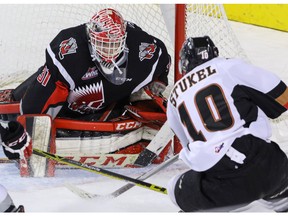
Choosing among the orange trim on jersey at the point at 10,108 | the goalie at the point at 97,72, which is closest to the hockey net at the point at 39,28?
the goalie at the point at 97,72

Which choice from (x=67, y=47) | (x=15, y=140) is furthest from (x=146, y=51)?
(x=15, y=140)

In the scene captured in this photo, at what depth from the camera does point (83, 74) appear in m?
3.19

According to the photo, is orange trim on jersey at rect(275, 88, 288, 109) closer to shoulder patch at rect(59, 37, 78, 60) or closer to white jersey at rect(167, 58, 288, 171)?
white jersey at rect(167, 58, 288, 171)

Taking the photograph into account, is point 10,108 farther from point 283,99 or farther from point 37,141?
point 283,99

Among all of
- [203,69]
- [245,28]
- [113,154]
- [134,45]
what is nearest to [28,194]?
[113,154]

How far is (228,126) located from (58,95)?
1063 mm

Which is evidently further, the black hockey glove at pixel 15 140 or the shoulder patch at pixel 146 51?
the shoulder patch at pixel 146 51

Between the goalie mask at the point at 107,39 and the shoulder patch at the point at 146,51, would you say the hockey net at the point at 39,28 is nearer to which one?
the shoulder patch at the point at 146,51

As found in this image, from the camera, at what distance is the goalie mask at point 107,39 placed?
10.1 feet

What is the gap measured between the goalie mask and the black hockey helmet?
0.66 metres

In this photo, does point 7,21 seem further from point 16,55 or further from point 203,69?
point 203,69

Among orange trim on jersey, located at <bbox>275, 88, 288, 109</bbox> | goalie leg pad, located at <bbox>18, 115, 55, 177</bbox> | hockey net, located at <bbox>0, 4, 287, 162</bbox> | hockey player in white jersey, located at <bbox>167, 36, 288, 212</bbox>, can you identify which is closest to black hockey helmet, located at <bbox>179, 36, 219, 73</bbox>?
hockey player in white jersey, located at <bbox>167, 36, 288, 212</bbox>

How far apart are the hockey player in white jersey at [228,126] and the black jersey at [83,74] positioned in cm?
83

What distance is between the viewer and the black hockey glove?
2.82m
